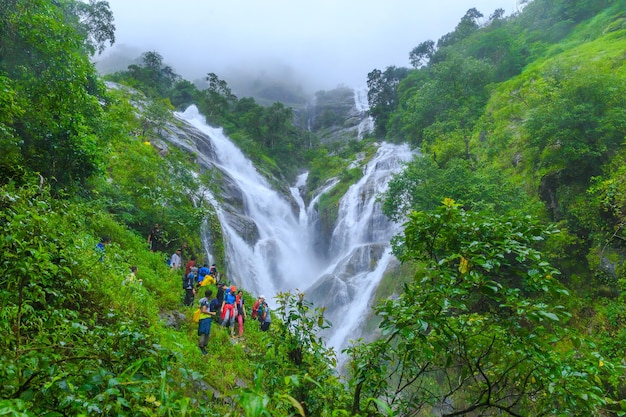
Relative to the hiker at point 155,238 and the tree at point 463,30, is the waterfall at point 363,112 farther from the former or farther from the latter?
the hiker at point 155,238

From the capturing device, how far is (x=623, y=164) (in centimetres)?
1056

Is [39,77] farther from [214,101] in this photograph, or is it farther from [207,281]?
[214,101]

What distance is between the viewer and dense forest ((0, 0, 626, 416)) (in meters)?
2.32

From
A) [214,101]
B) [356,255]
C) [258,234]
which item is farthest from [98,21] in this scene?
[356,255]

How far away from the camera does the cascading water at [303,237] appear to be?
18781 mm

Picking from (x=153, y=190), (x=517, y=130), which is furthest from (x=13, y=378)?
(x=517, y=130)

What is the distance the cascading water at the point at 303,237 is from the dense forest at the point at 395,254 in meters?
1.90

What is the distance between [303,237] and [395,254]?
1847 centimetres

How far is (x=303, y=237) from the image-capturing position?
98.1ft

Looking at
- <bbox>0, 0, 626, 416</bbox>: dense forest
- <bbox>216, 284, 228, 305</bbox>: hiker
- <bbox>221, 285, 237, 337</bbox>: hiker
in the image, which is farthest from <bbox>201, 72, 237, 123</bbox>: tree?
<bbox>221, 285, 237, 337</bbox>: hiker

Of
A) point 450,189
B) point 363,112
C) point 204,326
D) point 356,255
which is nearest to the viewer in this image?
point 204,326

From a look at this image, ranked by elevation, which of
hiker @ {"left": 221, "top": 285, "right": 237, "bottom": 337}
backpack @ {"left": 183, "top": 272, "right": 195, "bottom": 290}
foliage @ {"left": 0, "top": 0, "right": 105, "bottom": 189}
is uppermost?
foliage @ {"left": 0, "top": 0, "right": 105, "bottom": 189}

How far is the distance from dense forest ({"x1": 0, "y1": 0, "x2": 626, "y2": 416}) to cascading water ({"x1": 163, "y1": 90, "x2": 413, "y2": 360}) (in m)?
1.90

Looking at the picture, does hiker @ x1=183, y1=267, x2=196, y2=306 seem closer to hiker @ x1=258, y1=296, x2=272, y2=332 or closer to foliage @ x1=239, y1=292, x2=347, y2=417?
hiker @ x1=258, y1=296, x2=272, y2=332
